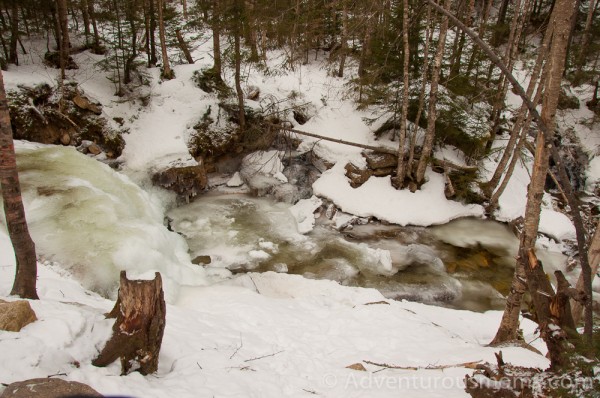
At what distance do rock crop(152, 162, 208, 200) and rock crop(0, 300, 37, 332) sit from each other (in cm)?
763

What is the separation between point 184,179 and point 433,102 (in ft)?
24.4

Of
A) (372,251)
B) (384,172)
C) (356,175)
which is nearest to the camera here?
(372,251)

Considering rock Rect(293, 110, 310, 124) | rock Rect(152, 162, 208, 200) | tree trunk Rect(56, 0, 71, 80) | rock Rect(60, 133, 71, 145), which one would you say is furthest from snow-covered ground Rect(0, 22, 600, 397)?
rock Rect(293, 110, 310, 124)

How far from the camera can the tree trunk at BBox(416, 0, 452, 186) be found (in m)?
8.85

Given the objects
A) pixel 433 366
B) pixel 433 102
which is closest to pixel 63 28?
pixel 433 102

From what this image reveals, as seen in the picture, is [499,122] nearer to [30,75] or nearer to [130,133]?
[130,133]

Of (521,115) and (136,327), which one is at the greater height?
(521,115)

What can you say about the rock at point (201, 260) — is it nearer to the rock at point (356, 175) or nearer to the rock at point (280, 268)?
the rock at point (280, 268)

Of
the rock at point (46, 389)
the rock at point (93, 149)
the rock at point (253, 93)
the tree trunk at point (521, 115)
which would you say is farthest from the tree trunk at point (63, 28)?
the tree trunk at point (521, 115)

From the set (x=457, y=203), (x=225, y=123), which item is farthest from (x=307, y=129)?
(x=457, y=203)

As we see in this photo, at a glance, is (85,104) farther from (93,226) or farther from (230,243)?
(230,243)

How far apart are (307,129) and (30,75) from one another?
854 centimetres

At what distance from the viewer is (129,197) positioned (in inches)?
355

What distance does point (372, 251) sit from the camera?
898cm
